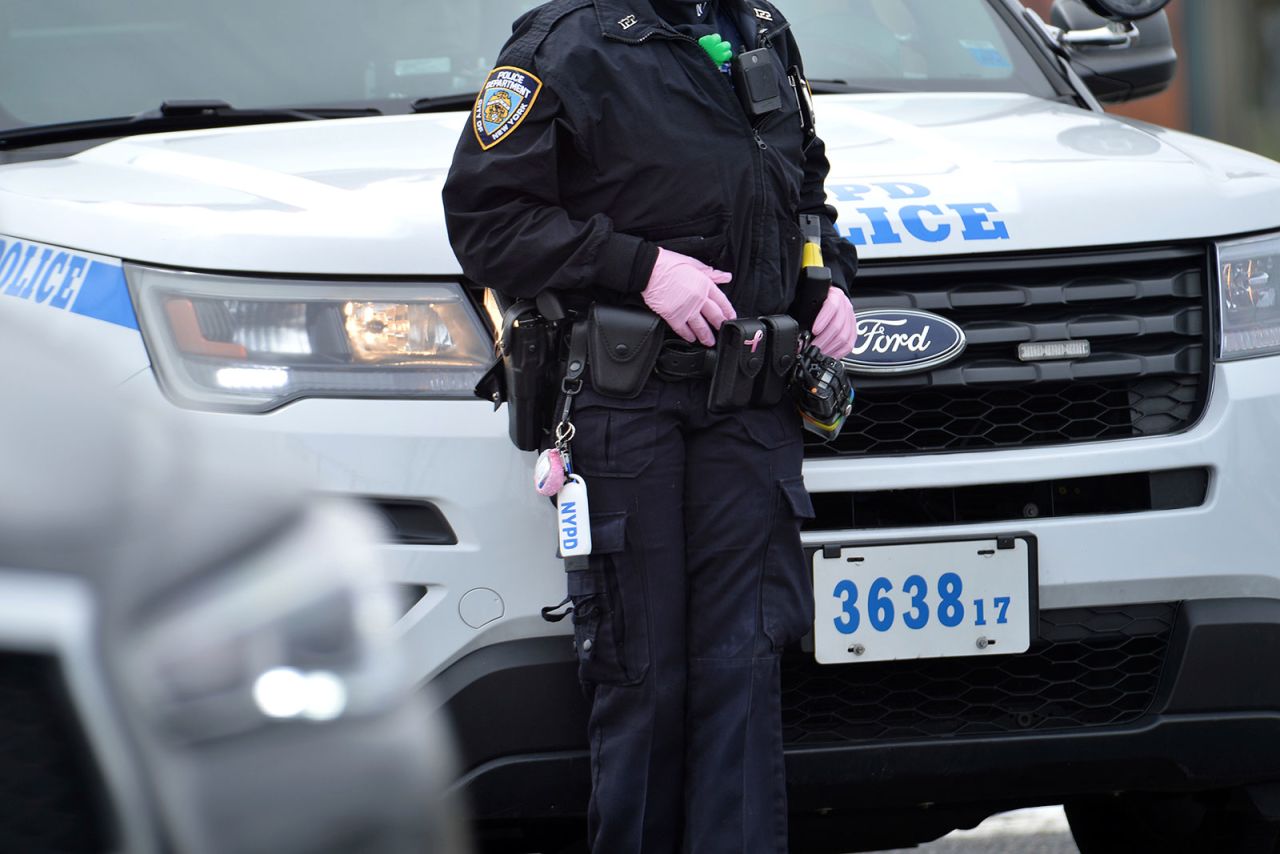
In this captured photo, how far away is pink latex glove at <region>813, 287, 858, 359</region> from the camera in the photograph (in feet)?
8.63

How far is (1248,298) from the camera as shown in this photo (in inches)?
115

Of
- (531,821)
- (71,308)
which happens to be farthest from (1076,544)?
(71,308)

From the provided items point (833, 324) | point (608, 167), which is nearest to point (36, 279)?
point (608, 167)

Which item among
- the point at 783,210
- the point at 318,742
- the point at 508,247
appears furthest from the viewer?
the point at 783,210

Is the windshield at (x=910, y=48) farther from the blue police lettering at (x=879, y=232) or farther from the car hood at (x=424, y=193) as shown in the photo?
the blue police lettering at (x=879, y=232)

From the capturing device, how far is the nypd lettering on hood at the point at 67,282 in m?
2.62

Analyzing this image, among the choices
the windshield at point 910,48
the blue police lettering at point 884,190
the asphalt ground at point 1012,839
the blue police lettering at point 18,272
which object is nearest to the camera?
the blue police lettering at point 18,272

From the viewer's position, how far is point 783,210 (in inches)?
105

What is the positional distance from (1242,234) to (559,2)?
1.15 metres

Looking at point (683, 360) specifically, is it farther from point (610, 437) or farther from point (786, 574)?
point (786, 574)

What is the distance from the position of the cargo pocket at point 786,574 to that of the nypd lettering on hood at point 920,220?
430mm

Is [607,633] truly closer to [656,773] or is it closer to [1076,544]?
[656,773]

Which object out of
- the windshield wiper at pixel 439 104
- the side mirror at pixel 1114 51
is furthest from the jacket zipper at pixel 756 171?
the side mirror at pixel 1114 51

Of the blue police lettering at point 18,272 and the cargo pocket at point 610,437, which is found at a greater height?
the blue police lettering at point 18,272
